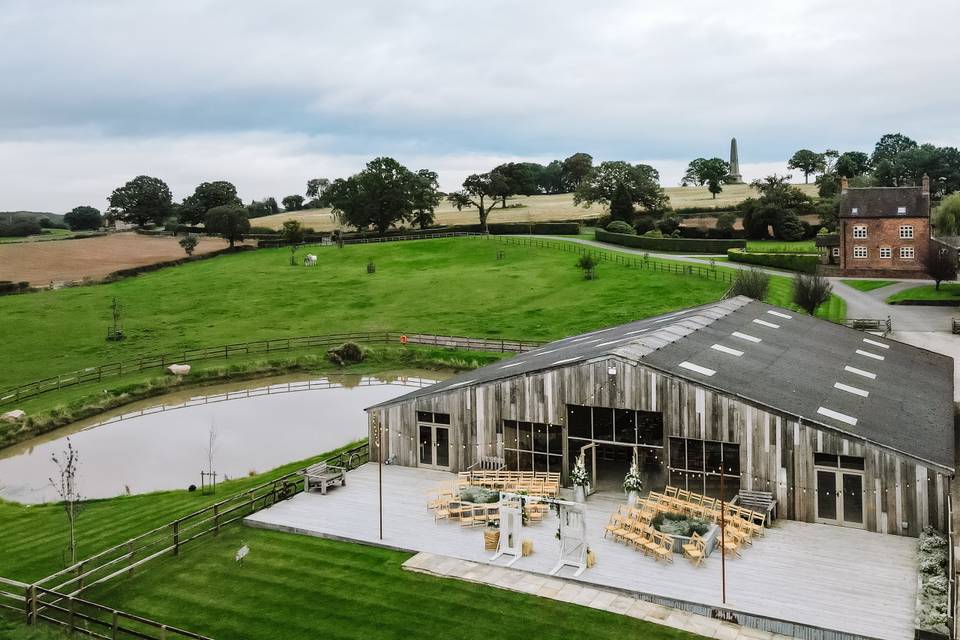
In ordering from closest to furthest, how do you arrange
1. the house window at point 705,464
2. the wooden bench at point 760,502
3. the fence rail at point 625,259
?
the wooden bench at point 760,502
the house window at point 705,464
the fence rail at point 625,259

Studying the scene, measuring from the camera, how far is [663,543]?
1784 centimetres

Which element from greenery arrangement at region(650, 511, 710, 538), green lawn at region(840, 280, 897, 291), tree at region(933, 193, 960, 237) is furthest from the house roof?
greenery arrangement at region(650, 511, 710, 538)

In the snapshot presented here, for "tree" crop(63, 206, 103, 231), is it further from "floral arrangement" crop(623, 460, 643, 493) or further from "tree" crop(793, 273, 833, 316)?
"floral arrangement" crop(623, 460, 643, 493)

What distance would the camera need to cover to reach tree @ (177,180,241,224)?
373ft

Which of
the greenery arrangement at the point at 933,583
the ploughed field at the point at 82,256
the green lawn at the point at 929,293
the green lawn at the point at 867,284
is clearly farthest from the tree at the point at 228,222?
the greenery arrangement at the point at 933,583

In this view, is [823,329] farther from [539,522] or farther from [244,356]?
[244,356]

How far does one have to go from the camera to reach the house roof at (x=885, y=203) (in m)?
63.2

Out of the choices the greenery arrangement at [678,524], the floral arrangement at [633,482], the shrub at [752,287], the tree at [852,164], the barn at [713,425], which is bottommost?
the greenery arrangement at [678,524]

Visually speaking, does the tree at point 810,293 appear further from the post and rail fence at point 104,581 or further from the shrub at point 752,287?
the post and rail fence at point 104,581

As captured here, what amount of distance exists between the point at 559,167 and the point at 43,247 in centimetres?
12067

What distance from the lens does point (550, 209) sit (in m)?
120

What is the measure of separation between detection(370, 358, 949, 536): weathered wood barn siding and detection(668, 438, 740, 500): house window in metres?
0.30

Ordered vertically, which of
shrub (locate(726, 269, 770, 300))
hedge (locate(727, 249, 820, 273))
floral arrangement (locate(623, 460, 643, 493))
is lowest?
floral arrangement (locate(623, 460, 643, 493))

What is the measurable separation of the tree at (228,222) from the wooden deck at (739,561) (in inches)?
3032
